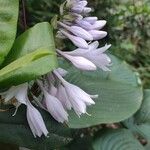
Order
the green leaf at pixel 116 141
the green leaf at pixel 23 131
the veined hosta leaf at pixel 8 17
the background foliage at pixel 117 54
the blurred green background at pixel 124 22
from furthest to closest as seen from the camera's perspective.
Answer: the blurred green background at pixel 124 22, the green leaf at pixel 116 141, the background foliage at pixel 117 54, the green leaf at pixel 23 131, the veined hosta leaf at pixel 8 17

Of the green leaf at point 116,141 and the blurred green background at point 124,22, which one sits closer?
the green leaf at point 116,141

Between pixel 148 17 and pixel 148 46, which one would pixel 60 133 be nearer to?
pixel 148 17

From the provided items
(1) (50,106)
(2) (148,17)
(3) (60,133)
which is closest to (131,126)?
(3) (60,133)

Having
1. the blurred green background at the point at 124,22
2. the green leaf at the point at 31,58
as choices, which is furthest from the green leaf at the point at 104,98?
the blurred green background at the point at 124,22

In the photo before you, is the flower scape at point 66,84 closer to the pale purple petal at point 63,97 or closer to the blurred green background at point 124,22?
the pale purple petal at point 63,97

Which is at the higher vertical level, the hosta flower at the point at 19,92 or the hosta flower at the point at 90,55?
the hosta flower at the point at 90,55

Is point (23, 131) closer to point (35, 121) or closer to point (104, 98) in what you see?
point (35, 121)
